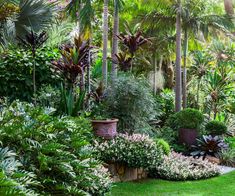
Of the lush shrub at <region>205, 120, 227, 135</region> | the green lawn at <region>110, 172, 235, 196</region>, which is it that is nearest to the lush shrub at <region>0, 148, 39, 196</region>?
the green lawn at <region>110, 172, 235, 196</region>

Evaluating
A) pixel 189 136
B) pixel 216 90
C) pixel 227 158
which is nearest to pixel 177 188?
pixel 227 158

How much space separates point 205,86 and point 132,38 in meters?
5.56

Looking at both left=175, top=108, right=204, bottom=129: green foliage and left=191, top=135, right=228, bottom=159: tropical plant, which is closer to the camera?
left=191, top=135, right=228, bottom=159: tropical plant

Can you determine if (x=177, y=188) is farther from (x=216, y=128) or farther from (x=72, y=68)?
(x=216, y=128)

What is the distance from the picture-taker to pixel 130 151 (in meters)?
6.46

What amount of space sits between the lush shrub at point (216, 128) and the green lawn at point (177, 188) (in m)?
2.73

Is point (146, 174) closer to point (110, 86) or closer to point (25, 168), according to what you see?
point (110, 86)

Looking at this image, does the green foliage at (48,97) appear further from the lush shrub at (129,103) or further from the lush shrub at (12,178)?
the lush shrub at (12,178)

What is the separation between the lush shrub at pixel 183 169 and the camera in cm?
701

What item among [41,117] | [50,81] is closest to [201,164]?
[50,81]

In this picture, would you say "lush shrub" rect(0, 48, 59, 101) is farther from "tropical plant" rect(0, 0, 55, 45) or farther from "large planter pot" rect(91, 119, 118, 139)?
"large planter pot" rect(91, 119, 118, 139)

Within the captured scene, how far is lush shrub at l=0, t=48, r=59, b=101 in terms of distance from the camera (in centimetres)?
768

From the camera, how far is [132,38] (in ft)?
25.7

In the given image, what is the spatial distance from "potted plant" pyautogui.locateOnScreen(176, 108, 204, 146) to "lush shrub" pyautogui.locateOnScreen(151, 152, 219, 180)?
156 cm
